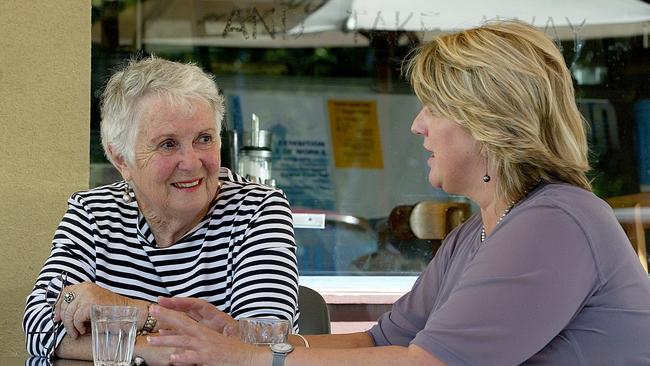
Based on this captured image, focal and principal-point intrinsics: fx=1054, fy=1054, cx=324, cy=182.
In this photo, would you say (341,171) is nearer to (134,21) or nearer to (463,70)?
(134,21)

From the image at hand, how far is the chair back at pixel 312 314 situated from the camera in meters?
2.58

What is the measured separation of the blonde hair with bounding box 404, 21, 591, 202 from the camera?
1955mm

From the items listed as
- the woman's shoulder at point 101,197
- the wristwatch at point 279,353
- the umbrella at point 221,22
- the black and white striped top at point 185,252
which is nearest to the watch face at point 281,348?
the wristwatch at point 279,353

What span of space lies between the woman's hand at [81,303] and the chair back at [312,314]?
0.54 meters

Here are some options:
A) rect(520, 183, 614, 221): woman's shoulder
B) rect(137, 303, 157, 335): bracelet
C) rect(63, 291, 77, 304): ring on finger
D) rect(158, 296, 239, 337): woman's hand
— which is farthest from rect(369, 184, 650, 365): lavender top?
rect(63, 291, 77, 304): ring on finger

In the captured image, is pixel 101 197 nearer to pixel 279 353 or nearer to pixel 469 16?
pixel 279 353

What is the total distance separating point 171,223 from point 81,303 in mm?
447

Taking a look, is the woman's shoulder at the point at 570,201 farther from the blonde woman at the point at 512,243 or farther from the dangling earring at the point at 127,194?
the dangling earring at the point at 127,194

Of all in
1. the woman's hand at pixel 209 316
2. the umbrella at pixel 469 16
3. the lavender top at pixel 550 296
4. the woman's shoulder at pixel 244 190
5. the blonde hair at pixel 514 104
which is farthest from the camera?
the umbrella at pixel 469 16

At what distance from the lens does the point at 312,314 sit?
2623 mm

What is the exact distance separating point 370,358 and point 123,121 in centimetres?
100

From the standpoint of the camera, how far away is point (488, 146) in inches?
78.3

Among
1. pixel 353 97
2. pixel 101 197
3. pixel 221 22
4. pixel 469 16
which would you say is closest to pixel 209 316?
pixel 101 197

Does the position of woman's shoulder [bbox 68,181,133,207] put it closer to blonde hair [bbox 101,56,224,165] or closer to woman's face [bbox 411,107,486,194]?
blonde hair [bbox 101,56,224,165]
